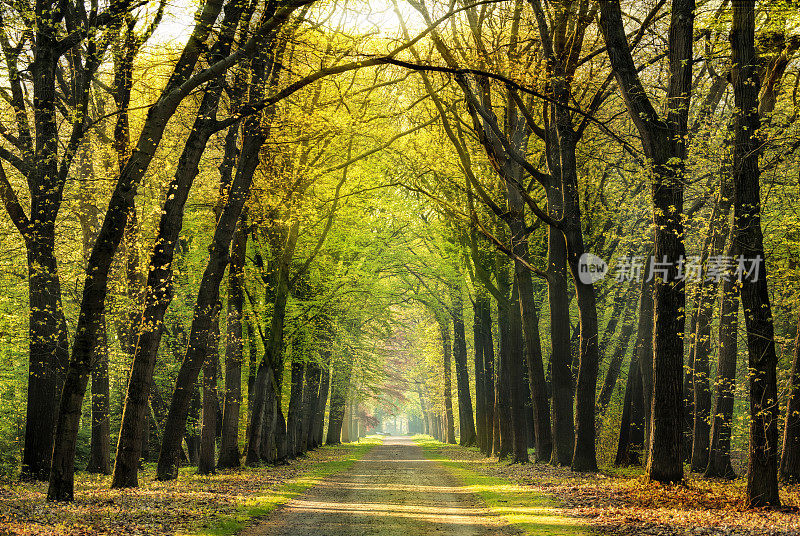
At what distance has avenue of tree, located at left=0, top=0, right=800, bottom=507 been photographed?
11992 mm

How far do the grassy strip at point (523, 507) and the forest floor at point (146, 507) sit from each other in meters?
4.49

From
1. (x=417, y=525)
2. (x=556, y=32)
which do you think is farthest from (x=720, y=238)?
(x=417, y=525)

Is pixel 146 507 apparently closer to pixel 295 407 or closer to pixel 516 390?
pixel 516 390

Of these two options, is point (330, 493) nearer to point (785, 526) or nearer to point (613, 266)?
point (785, 526)

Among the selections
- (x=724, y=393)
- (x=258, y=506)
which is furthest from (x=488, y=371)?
(x=258, y=506)

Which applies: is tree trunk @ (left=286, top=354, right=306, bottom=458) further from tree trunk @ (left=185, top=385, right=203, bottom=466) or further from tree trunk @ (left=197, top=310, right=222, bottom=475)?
tree trunk @ (left=197, top=310, right=222, bottom=475)

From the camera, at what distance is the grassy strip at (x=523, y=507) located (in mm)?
10836

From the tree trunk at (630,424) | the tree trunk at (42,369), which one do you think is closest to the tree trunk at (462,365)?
the tree trunk at (630,424)

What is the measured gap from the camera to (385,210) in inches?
1292

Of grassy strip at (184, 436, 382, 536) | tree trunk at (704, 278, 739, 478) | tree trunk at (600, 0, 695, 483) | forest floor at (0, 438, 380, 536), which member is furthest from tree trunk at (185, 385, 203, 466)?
tree trunk at (600, 0, 695, 483)

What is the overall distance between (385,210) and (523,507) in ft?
68.2

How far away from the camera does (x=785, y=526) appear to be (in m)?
9.80

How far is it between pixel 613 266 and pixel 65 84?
64.8 ft

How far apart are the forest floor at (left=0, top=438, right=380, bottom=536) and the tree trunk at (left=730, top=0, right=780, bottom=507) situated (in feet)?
28.0
